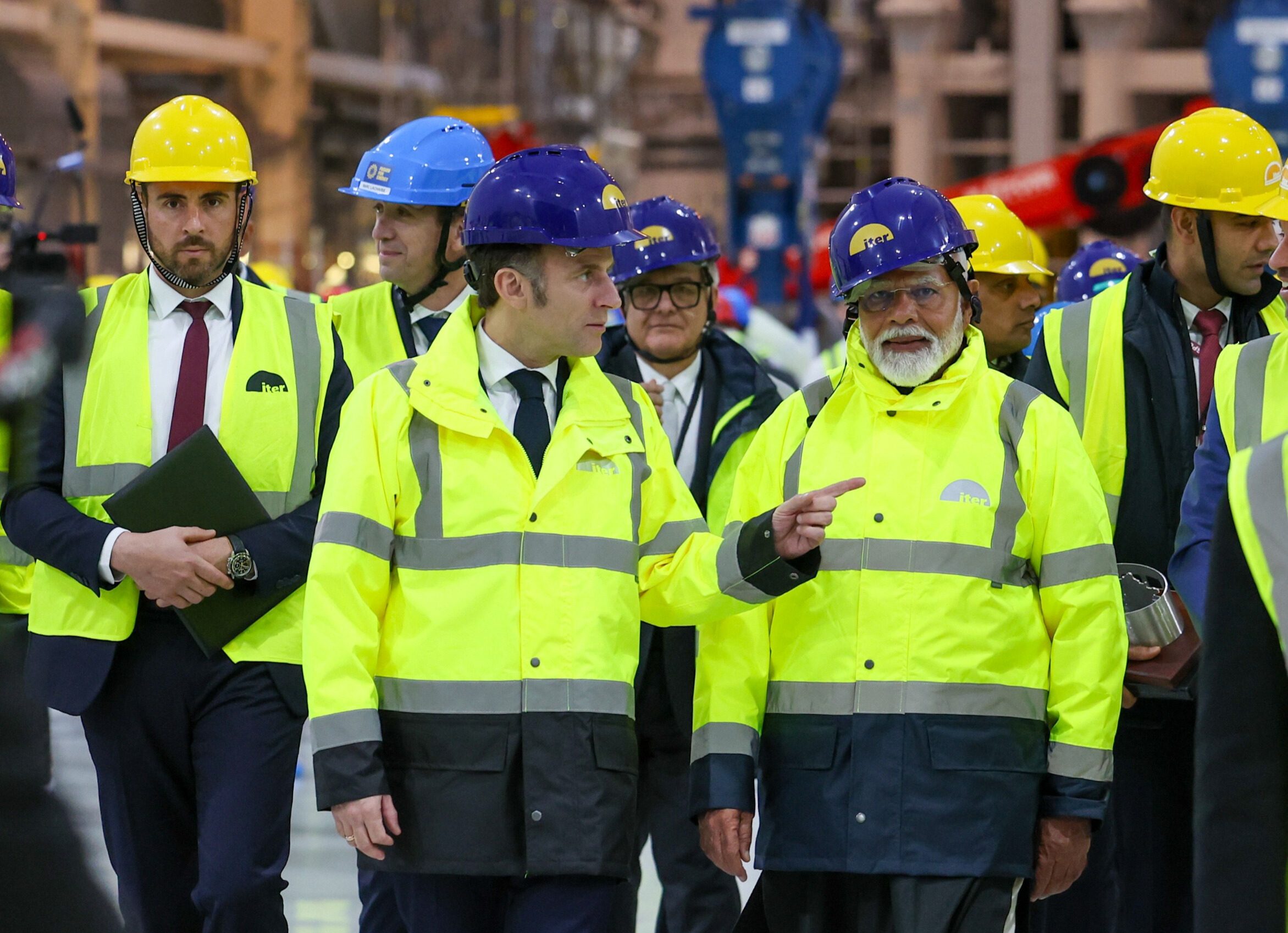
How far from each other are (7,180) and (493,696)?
6.36ft

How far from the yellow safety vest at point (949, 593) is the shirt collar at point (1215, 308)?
2.76 feet

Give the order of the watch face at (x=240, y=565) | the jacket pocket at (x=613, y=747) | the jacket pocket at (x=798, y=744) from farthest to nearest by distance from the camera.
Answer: the watch face at (x=240, y=565) → the jacket pocket at (x=798, y=744) → the jacket pocket at (x=613, y=747)

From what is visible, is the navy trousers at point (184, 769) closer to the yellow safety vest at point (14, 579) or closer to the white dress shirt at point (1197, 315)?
the yellow safety vest at point (14, 579)

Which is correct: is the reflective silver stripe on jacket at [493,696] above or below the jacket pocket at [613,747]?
above

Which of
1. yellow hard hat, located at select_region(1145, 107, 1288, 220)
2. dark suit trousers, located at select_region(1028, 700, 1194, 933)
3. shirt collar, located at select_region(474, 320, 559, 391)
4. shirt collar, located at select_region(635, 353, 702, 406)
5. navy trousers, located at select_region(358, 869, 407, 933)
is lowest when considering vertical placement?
navy trousers, located at select_region(358, 869, 407, 933)

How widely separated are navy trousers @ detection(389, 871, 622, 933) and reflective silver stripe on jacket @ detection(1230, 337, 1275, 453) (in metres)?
1.32

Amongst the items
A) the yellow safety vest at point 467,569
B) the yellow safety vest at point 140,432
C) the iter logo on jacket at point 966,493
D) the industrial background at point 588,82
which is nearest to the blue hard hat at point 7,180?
the yellow safety vest at point 140,432

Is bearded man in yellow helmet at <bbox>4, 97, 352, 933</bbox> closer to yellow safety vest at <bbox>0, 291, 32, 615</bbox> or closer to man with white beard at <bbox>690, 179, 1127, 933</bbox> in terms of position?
yellow safety vest at <bbox>0, 291, 32, 615</bbox>

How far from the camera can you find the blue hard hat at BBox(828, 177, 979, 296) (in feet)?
10.4

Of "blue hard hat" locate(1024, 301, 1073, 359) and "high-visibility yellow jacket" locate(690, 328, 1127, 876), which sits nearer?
"high-visibility yellow jacket" locate(690, 328, 1127, 876)

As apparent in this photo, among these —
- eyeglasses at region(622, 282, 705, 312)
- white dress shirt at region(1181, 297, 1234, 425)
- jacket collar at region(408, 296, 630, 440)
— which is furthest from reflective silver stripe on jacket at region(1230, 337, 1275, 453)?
eyeglasses at region(622, 282, 705, 312)

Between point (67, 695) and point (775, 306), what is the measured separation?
12200 mm

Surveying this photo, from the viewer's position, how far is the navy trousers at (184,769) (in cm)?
351

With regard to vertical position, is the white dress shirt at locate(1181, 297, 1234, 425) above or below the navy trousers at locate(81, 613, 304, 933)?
above
